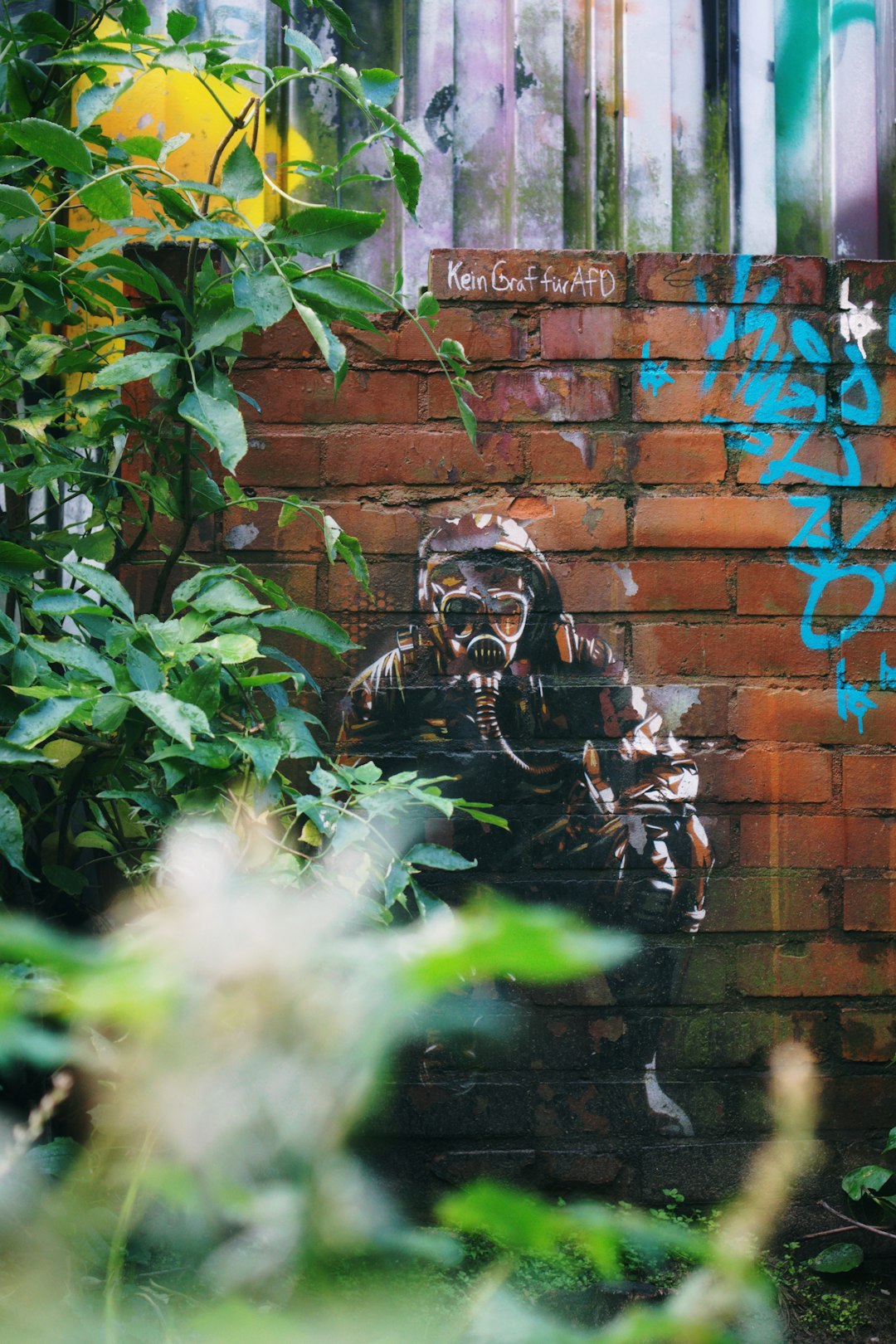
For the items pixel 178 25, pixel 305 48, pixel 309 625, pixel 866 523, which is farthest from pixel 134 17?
pixel 866 523

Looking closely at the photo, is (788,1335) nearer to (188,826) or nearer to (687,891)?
(687,891)

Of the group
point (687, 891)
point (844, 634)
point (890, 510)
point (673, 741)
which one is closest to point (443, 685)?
point (673, 741)

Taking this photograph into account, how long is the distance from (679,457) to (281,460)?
2.28 feet

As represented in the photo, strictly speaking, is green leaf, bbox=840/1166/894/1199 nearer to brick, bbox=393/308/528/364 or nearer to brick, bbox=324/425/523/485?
brick, bbox=324/425/523/485

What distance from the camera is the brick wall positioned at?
1.73m

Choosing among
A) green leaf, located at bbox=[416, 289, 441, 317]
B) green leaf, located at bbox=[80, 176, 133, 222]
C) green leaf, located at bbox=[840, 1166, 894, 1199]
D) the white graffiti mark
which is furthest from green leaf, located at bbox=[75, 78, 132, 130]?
green leaf, located at bbox=[840, 1166, 894, 1199]

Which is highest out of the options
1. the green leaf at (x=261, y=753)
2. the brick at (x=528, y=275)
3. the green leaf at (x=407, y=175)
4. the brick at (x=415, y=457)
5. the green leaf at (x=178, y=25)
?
the green leaf at (x=178, y=25)

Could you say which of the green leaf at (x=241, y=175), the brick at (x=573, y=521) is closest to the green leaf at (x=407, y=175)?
the green leaf at (x=241, y=175)

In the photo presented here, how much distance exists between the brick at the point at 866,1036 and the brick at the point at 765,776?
0.38m

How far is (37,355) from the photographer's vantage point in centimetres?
125

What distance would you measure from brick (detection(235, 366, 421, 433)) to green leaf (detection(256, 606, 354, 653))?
537 mm

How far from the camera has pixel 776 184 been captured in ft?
6.14

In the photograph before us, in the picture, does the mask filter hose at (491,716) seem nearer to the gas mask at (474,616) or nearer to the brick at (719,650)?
the gas mask at (474,616)

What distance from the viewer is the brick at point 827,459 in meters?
1.78
